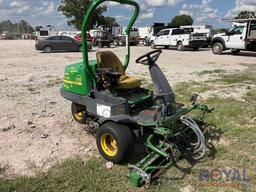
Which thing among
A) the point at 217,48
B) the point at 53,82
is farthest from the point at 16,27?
the point at 53,82

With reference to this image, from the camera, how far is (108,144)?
4.11 meters

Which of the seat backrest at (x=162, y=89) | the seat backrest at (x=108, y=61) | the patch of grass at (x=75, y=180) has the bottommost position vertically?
the patch of grass at (x=75, y=180)

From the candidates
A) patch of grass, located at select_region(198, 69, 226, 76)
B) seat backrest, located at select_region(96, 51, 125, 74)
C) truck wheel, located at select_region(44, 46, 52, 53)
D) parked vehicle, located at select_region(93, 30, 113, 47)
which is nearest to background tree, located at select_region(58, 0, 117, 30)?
parked vehicle, located at select_region(93, 30, 113, 47)

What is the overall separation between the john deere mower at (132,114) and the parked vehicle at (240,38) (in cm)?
1329

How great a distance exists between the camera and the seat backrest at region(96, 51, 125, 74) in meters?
4.79

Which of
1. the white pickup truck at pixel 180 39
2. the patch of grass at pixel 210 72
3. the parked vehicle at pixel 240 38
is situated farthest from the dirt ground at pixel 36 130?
the white pickup truck at pixel 180 39

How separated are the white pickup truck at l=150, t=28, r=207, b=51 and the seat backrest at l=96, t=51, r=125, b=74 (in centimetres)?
1673

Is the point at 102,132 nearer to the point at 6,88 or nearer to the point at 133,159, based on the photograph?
the point at 133,159

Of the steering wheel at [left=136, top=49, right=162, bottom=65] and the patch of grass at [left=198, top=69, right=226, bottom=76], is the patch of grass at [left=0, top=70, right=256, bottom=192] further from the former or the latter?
the patch of grass at [left=198, top=69, right=226, bottom=76]

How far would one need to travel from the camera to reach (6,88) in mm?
8391

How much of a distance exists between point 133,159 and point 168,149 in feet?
2.27

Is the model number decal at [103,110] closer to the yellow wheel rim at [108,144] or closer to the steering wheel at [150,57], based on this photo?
the yellow wheel rim at [108,144]

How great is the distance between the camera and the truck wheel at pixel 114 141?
147 inches

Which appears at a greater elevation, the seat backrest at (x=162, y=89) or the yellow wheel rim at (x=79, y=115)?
the seat backrest at (x=162, y=89)
